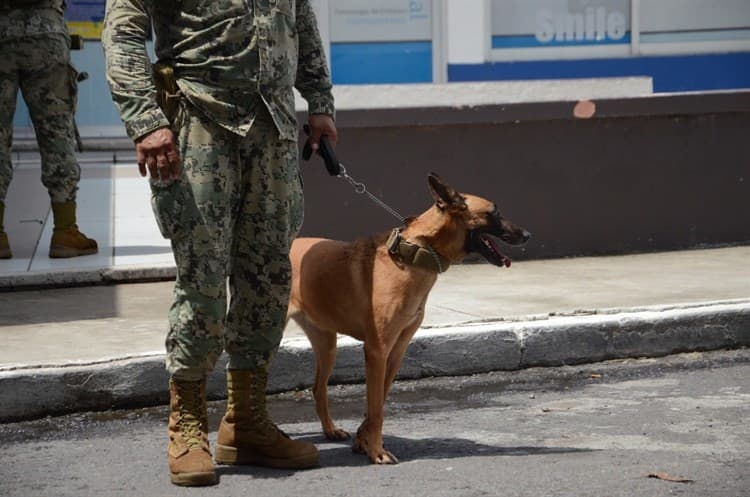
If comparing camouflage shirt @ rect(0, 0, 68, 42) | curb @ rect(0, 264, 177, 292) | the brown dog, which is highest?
Result: camouflage shirt @ rect(0, 0, 68, 42)

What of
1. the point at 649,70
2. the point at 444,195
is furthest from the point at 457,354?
the point at 649,70

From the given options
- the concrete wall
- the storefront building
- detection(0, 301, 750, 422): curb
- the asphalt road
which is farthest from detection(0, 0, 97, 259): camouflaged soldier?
the storefront building

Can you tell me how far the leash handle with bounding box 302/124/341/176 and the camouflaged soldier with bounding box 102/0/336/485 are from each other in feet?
0.46

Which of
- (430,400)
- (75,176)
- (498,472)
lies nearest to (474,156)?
(75,176)

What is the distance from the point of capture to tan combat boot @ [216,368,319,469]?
4.89 m

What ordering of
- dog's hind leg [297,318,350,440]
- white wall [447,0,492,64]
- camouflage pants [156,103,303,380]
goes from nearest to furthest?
camouflage pants [156,103,303,380], dog's hind leg [297,318,350,440], white wall [447,0,492,64]

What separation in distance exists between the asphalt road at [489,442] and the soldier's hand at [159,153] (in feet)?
3.40

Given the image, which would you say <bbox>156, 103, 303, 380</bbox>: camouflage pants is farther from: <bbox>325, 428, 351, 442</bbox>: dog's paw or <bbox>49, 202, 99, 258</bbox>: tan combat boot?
<bbox>49, 202, 99, 258</bbox>: tan combat boot

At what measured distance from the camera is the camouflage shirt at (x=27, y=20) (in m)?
8.30

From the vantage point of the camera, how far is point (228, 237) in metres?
4.69

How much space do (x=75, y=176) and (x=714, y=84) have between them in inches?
331

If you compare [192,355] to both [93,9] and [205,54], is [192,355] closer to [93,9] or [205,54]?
[205,54]

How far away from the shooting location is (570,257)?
907 cm

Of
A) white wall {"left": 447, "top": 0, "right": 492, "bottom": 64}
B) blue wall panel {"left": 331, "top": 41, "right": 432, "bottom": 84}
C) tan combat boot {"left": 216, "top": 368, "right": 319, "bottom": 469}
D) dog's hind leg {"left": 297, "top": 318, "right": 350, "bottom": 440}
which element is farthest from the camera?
white wall {"left": 447, "top": 0, "right": 492, "bottom": 64}
